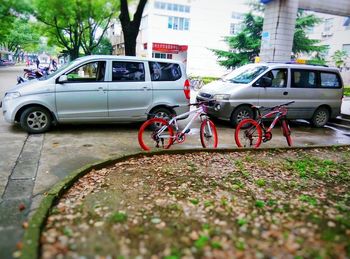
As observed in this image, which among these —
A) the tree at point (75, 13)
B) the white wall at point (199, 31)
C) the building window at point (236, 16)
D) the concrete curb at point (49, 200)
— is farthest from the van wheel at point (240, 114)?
the building window at point (236, 16)

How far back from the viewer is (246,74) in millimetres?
9664

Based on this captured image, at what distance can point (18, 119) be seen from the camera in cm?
739

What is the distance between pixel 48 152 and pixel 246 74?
6.20 meters

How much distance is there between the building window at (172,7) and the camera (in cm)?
3749

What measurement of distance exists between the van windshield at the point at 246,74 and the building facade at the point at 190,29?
91.1 feet

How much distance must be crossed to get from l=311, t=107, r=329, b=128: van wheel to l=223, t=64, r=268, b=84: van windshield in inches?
97.4

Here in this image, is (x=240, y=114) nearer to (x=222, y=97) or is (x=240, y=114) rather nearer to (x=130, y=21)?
(x=222, y=97)

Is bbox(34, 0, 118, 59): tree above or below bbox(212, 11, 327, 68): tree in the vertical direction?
above

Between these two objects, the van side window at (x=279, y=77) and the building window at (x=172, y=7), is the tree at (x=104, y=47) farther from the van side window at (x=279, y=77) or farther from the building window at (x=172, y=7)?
the van side window at (x=279, y=77)

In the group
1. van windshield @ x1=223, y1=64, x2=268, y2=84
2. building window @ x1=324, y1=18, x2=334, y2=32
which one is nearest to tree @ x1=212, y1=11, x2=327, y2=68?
van windshield @ x1=223, y1=64, x2=268, y2=84

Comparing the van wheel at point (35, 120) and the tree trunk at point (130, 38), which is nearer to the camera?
the van wheel at point (35, 120)

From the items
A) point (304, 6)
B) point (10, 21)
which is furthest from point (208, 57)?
point (304, 6)

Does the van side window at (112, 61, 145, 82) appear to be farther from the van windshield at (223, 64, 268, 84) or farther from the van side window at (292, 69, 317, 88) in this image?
→ the van side window at (292, 69, 317, 88)

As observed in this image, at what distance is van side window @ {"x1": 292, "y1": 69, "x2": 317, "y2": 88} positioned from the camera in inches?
379
